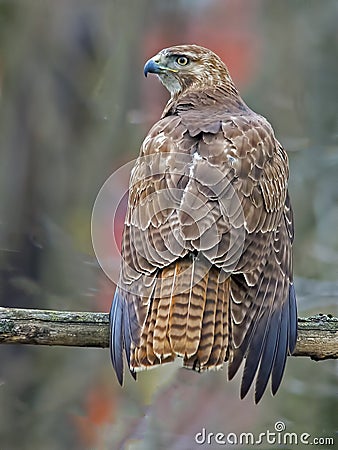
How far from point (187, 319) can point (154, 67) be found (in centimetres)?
231

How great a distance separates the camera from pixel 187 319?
4.91 m

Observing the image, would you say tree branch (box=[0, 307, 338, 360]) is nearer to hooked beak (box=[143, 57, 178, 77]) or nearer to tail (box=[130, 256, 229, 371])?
tail (box=[130, 256, 229, 371])

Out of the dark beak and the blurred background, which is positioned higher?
the dark beak

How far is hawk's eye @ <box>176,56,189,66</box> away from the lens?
6.75 m

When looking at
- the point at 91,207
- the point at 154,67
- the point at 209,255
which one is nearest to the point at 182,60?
the point at 154,67

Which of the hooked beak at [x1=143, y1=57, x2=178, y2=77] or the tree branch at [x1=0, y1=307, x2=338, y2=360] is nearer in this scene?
the tree branch at [x1=0, y1=307, x2=338, y2=360]

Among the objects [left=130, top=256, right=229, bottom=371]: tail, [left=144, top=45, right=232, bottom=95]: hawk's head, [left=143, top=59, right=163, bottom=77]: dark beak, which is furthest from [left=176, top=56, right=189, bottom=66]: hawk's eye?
[left=130, top=256, right=229, bottom=371]: tail

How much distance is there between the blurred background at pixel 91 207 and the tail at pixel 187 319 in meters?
2.85

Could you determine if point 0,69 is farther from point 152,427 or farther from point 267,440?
point 267,440

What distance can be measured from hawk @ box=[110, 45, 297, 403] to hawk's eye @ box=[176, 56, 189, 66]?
3.00 ft

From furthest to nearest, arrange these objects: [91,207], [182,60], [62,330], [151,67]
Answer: [91,207] < [182,60] < [151,67] < [62,330]

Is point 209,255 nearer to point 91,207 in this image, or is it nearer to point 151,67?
point 151,67

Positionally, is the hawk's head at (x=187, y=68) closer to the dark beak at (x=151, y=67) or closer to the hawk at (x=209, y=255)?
the dark beak at (x=151, y=67)

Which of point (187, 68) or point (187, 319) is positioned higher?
point (187, 68)
